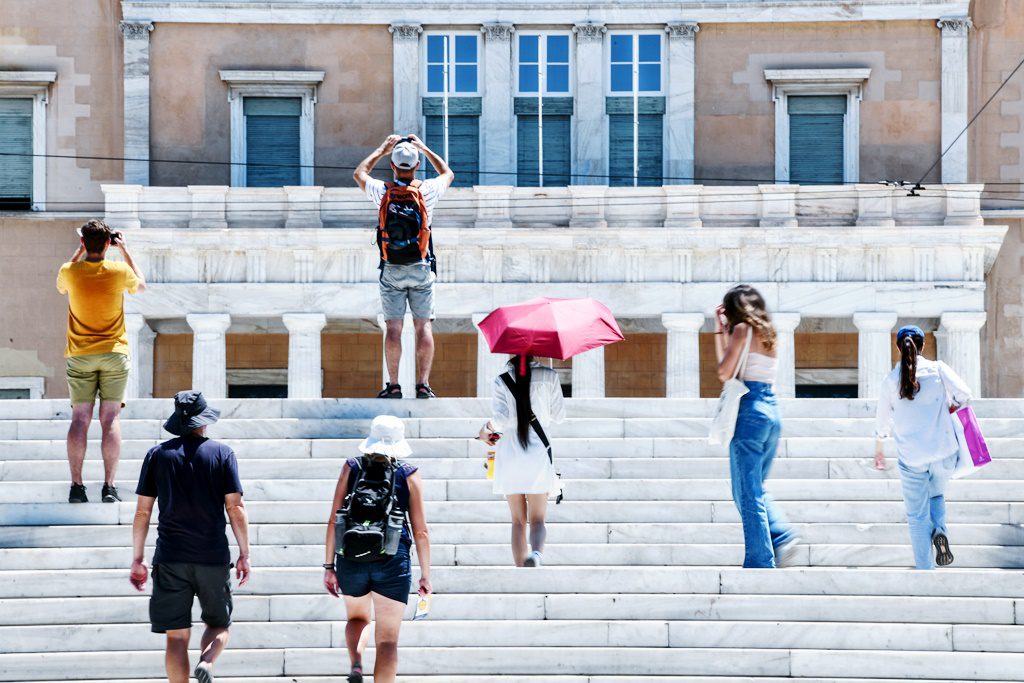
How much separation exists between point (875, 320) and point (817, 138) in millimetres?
4150

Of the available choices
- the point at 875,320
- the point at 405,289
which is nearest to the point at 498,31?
the point at 875,320

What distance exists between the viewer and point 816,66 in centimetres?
3350

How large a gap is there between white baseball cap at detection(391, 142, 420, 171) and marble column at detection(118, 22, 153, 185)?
658 inches

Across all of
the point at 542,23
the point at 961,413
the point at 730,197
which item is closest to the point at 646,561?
the point at 961,413

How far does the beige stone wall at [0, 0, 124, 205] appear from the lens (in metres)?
33.8

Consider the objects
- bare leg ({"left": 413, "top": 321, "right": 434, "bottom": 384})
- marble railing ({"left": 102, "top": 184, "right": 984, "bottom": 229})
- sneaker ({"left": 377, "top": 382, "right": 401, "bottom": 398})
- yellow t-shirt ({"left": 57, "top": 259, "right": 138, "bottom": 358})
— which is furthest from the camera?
marble railing ({"left": 102, "top": 184, "right": 984, "bottom": 229})

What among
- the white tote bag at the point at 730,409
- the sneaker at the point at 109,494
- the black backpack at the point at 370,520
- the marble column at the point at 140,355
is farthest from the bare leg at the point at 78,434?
the marble column at the point at 140,355

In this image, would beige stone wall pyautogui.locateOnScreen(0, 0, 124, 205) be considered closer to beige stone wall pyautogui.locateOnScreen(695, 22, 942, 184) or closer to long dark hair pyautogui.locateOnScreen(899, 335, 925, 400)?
beige stone wall pyautogui.locateOnScreen(695, 22, 942, 184)

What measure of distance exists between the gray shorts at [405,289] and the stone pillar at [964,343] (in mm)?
14472

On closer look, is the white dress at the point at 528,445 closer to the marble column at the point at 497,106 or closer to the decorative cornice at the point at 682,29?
the marble column at the point at 497,106

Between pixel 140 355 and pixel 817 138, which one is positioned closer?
pixel 140 355

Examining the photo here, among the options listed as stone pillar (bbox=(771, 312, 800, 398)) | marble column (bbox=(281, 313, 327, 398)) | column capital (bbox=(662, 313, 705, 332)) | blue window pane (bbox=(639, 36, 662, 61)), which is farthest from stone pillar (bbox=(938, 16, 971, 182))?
marble column (bbox=(281, 313, 327, 398))

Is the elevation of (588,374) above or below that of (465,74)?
below

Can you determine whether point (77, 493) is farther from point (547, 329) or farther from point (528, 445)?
point (547, 329)
